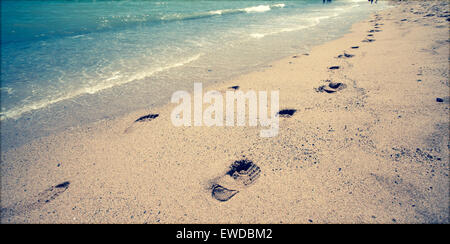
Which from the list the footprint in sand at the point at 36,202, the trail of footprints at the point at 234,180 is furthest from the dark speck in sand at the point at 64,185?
the trail of footprints at the point at 234,180

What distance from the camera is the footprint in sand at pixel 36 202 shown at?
8.75 ft

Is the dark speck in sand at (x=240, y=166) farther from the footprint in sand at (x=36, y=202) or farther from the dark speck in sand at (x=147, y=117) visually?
the footprint in sand at (x=36, y=202)

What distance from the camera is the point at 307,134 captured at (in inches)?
126

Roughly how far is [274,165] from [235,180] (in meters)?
0.58

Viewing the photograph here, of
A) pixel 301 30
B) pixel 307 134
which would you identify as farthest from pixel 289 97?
pixel 301 30

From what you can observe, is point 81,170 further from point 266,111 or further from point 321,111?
point 321,111

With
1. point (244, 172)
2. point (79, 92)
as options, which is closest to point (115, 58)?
point (79, 92)

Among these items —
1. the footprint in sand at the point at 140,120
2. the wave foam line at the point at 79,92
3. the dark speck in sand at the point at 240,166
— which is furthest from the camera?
the wave foam line at the point at 79,92

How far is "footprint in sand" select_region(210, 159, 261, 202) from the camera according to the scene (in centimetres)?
252

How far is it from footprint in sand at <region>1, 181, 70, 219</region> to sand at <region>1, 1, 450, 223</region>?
1cm
